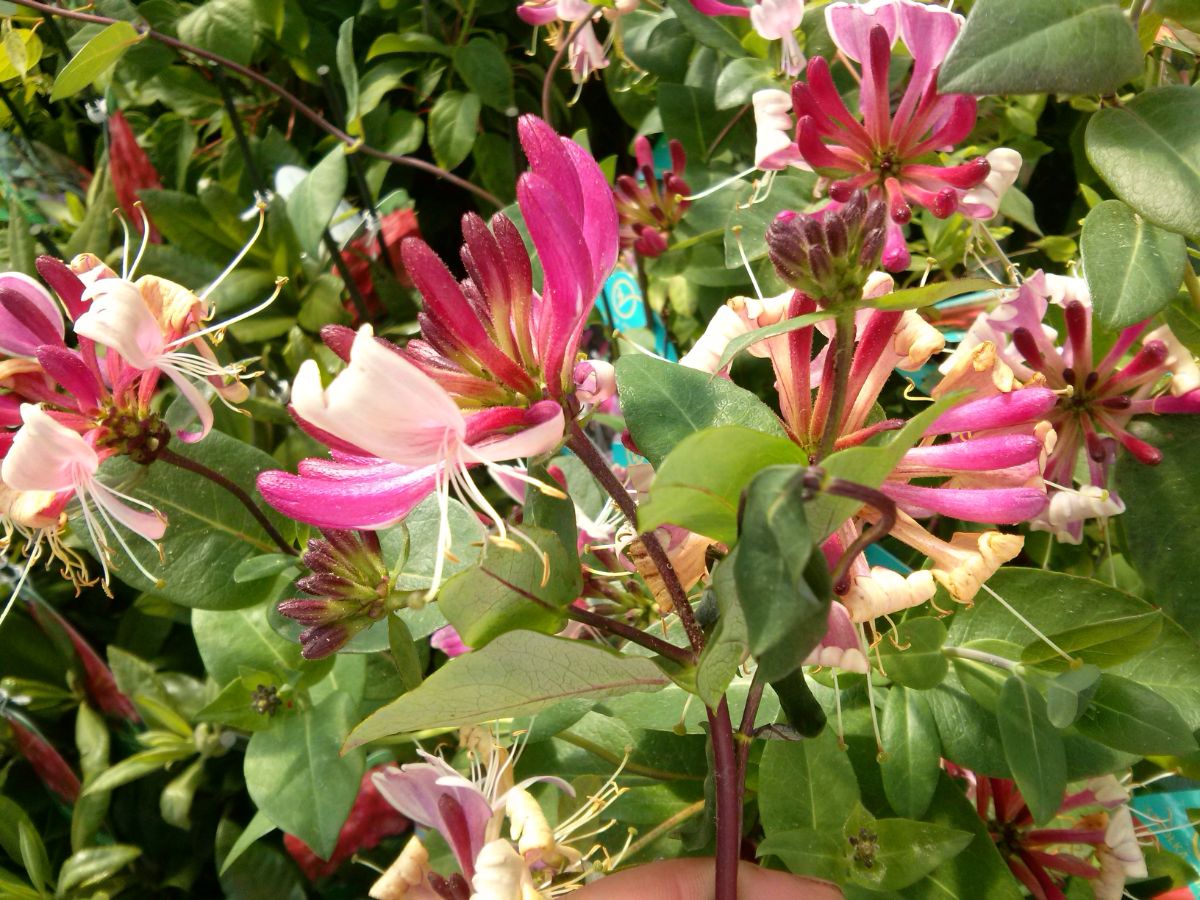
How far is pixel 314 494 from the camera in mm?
333

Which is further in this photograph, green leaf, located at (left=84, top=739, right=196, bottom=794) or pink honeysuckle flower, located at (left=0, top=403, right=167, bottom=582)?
green leaf, located at (left=84, top=739, right=196, bottom=794)

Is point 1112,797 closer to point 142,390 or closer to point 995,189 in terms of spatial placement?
point 995,189

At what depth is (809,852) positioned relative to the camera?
0.49m

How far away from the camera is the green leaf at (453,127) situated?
3.47 ft

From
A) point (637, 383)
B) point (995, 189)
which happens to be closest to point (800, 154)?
point (995, 189)

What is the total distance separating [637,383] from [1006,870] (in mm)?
365

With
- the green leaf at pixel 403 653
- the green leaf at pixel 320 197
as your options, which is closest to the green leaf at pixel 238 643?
the green leaf at pixel 403 653

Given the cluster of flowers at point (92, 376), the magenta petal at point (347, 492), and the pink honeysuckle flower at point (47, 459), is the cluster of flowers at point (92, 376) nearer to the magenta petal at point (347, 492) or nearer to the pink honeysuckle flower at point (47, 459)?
the pink honeysuckle flower at point (47, 459)

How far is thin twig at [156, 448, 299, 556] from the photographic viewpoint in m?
0.57

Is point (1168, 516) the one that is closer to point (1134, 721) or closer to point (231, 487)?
point (1134, 721)

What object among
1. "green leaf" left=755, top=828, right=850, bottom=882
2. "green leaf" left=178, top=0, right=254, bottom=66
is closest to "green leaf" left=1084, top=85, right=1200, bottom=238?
"green leaf" left=755, top=828, right=850, bottom=882

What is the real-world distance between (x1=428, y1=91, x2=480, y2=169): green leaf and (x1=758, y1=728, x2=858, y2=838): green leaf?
76 cm

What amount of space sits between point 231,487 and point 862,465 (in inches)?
17.3

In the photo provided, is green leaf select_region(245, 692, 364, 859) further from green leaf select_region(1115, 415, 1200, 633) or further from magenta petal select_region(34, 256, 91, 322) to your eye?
green leaf select_region(1115, 415, 1200, 633)
